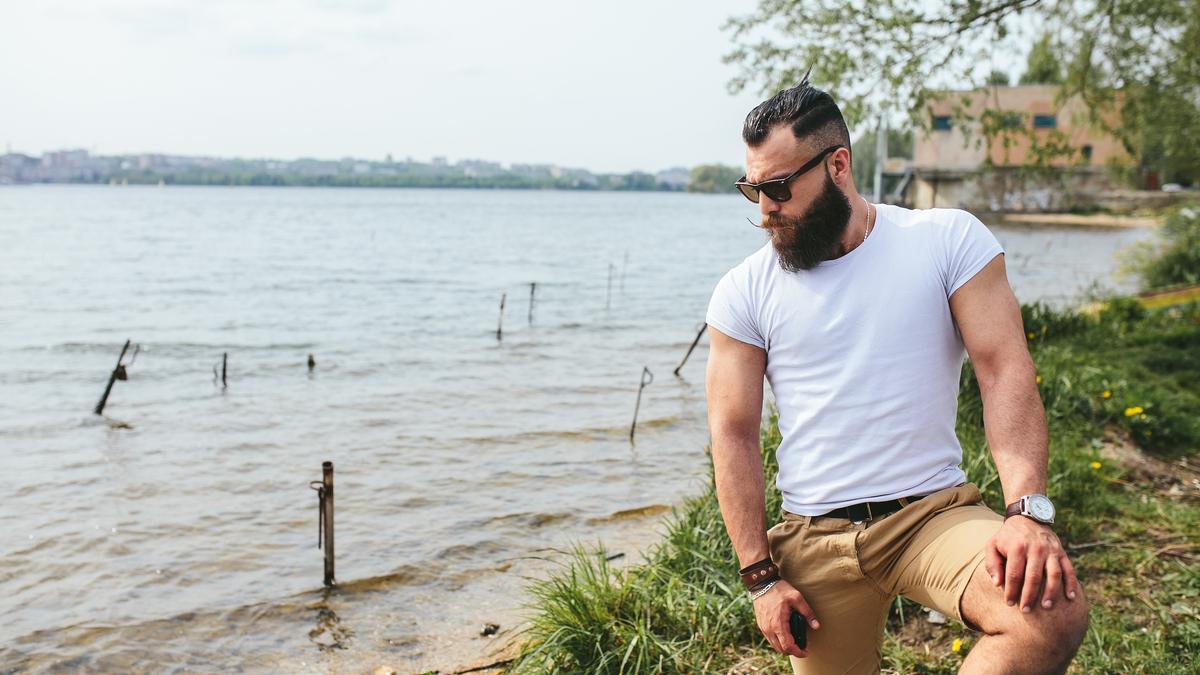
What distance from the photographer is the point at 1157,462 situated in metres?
7.49

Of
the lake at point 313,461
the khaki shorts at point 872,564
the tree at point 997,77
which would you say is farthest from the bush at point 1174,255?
the khaki shorts at point 872,564

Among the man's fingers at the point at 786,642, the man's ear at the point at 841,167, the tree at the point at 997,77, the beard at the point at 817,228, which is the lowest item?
the man's fingers at the point at 786,642

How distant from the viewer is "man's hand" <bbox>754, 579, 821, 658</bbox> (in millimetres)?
2930

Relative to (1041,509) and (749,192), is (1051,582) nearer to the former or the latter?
(1041,509)

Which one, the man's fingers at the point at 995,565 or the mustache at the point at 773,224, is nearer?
the man's fingers at the point at 995,565

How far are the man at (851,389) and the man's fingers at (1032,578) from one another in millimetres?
209

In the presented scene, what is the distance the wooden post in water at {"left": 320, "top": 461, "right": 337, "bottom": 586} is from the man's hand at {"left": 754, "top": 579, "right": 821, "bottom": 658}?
420 centimetres

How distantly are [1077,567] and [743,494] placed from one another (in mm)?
3215

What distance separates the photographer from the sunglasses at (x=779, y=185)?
114 inches

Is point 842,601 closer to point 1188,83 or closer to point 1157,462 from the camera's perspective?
point 1157,462

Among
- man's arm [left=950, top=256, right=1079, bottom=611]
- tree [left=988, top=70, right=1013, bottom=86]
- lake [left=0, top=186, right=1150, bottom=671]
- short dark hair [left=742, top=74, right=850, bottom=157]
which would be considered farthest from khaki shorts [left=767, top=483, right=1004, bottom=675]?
tree [left=988, top=70, right=1013, bottom=86]

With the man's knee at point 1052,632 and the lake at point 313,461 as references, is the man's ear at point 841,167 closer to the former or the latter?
the man's knee at point 1052,632

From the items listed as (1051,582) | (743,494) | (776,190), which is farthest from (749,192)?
(1051,582)

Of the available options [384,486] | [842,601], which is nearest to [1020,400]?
[842,601]
